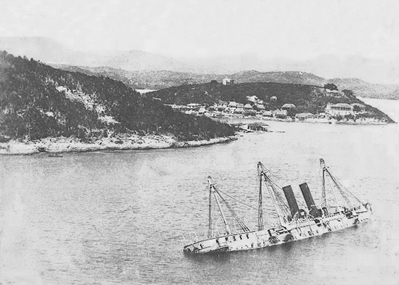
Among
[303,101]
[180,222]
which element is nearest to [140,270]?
[180,222]

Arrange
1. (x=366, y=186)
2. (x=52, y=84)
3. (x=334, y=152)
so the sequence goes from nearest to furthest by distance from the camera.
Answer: (x=366, y=186)
(x=334, y=152)
(x=52, y=84)

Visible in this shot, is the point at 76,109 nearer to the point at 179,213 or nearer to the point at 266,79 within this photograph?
the point at 266,79

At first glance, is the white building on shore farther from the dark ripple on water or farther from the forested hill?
the forested hill

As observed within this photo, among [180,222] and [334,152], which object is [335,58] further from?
[180,222]

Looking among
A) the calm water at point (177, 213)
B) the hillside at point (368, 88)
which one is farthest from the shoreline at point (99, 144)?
the hillside at point (368, 88)

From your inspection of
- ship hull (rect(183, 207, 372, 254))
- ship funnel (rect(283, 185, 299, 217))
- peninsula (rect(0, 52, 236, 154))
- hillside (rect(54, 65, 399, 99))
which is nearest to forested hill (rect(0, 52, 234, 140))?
peninsula (rect(0, 52, 236, 154))

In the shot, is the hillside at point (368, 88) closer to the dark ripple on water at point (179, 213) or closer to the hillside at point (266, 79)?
A: the hillside at point (266, 79)
